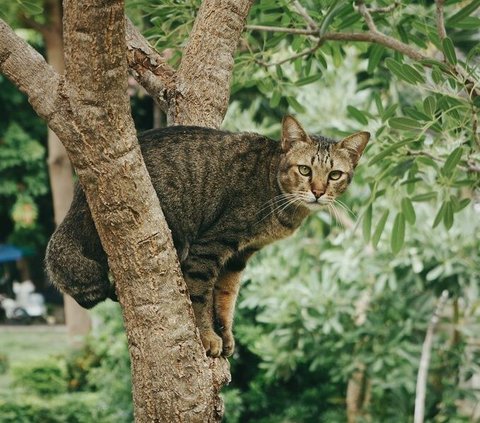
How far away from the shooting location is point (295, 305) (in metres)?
5.98

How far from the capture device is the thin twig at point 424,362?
568 cm

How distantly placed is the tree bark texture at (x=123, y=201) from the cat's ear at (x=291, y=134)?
1.04m

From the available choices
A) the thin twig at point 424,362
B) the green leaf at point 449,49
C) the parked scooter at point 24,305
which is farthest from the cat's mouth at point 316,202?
the parked scooter at point 24,305

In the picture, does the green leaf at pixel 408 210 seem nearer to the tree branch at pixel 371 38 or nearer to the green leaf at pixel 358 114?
the green leaf at pixel 358 114

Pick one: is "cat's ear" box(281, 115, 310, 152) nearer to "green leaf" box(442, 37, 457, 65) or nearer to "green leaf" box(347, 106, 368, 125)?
"green leaf" box(347, 106, 368, 125)

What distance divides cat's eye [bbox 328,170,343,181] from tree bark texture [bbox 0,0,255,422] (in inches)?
39.1

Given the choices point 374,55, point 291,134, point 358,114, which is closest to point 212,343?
point 291,134

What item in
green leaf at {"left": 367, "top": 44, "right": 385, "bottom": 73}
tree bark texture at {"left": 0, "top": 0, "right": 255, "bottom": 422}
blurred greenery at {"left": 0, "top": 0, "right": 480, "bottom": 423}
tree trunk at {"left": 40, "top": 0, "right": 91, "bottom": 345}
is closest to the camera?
tree bark texture at {"left": 0, "top": 0, "right": 255, "bottom": 422}

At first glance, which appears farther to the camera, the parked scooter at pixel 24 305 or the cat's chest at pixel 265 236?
the parked scooter at pixel 24 305

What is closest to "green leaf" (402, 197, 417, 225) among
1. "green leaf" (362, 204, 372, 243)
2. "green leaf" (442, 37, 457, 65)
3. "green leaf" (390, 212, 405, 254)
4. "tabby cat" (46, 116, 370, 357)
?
"green leaf" (390, 212, 405, 254)

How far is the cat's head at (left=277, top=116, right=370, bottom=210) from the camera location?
315 centimetres

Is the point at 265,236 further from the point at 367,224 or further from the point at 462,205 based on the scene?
the point at 462,205

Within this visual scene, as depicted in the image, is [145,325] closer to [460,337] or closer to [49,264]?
[49,264]

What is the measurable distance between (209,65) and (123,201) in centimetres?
103
